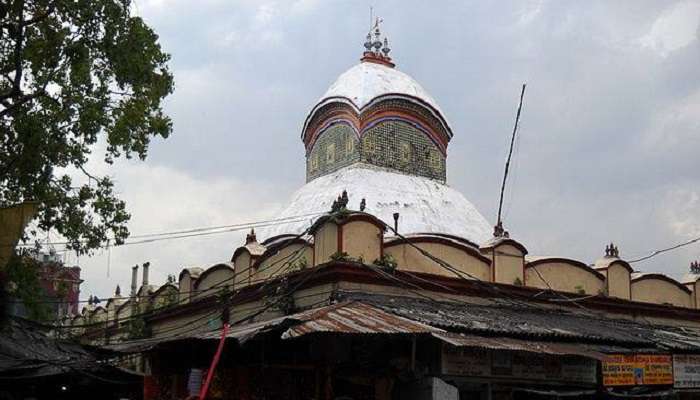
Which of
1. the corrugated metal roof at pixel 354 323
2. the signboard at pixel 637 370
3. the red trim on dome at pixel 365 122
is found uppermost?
the red trim on dome at pixel 365 122

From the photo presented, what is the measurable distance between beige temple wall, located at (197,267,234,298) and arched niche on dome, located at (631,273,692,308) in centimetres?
864

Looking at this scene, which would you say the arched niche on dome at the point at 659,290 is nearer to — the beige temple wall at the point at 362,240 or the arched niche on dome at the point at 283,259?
the beige temple wall at the point at 362,240

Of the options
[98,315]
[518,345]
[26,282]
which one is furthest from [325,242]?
Result: [98,315]

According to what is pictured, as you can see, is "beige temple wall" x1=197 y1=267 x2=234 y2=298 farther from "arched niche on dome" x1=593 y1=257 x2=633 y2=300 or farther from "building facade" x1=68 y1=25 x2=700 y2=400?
"arched niche on dome" x1=593 y1=257 x2=633 y2=300

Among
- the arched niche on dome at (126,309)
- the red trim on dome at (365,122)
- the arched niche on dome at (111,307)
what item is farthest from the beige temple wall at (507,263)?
the arched niche on dome at (111,307)

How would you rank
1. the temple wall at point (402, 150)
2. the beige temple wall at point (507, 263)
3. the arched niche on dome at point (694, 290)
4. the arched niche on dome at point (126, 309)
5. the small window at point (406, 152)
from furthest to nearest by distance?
the arched niche on dome at point (126, 309)
the small window at point (406, 152)
the temple wall at point (402, 150)
the arched niche on dome at point (694, 290)
the beige temple wall at point (507, 263)

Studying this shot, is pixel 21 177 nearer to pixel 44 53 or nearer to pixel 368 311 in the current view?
pixel 44 53

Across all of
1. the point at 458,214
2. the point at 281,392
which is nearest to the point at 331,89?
the point at 458,214

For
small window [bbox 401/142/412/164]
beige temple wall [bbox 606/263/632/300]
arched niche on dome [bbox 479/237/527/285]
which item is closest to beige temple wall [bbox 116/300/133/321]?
small window [bbox 401/142/412/164]

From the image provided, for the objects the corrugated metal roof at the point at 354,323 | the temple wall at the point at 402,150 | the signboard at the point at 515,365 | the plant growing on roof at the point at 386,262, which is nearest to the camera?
the corrugated metal roof at the point at 354,323

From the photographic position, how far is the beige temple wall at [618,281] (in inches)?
691

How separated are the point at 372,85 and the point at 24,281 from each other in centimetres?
995

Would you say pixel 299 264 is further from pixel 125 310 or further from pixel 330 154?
pixel 125 310

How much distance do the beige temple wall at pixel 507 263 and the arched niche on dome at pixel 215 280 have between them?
5189 millimetres
